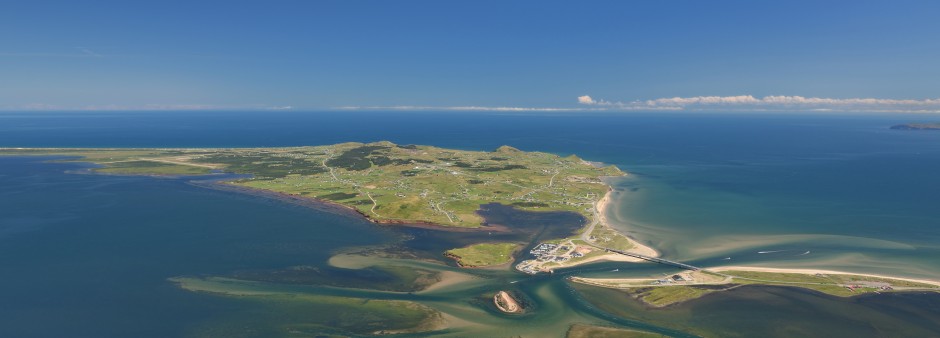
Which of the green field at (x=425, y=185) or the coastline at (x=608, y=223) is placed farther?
the green field at (x=425, y=185)

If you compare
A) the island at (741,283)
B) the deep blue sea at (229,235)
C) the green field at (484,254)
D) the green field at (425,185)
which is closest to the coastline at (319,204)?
the green field at (425,185)

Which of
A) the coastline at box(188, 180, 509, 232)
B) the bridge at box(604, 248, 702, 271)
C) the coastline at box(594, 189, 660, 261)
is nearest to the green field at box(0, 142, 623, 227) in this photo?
the coastline at box(188, 180, 509, 232)

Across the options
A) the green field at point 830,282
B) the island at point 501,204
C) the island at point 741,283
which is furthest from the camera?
the island at point 501,204

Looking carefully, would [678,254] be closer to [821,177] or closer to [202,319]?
[202,319]

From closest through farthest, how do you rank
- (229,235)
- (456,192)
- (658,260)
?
(658,260)
(229,235)
(456,192)

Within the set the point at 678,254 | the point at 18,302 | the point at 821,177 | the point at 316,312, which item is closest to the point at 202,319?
the point at 316,312

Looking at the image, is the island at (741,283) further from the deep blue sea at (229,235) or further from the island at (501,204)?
the deep blue sea at (229,235)

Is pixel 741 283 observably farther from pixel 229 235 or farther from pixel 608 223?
pixel 229 235

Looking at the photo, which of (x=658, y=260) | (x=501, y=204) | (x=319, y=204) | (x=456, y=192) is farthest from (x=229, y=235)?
(x=658, y=260)

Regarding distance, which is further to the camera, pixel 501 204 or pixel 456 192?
pixel 456 192
